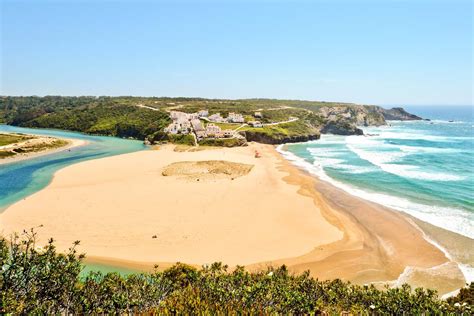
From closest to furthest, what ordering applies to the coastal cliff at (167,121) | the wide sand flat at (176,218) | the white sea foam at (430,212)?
the wide sand flat at (176,218) → the white sea foam at (430,212) → the coastal cliff at (167,121)

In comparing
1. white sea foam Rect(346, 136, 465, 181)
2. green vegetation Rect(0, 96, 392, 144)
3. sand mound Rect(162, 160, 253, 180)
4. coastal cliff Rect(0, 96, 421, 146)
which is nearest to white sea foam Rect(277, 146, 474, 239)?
white sea foam Rect(346, 136, 465, 181)

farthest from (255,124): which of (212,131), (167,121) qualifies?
(167,121)

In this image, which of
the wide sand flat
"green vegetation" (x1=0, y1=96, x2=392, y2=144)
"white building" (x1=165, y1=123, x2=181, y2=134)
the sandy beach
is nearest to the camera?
the sandy beach

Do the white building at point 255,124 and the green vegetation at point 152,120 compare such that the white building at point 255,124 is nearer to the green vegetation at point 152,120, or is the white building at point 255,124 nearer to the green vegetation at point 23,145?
the green vegetation at point 152,120

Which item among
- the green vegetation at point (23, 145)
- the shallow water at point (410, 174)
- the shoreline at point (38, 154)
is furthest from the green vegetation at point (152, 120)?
the green vegetation at point (23, 145)

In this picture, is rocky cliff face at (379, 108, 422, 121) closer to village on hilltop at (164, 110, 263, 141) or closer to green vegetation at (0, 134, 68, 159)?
village on hilltop at (164, 110, 263, 141)
